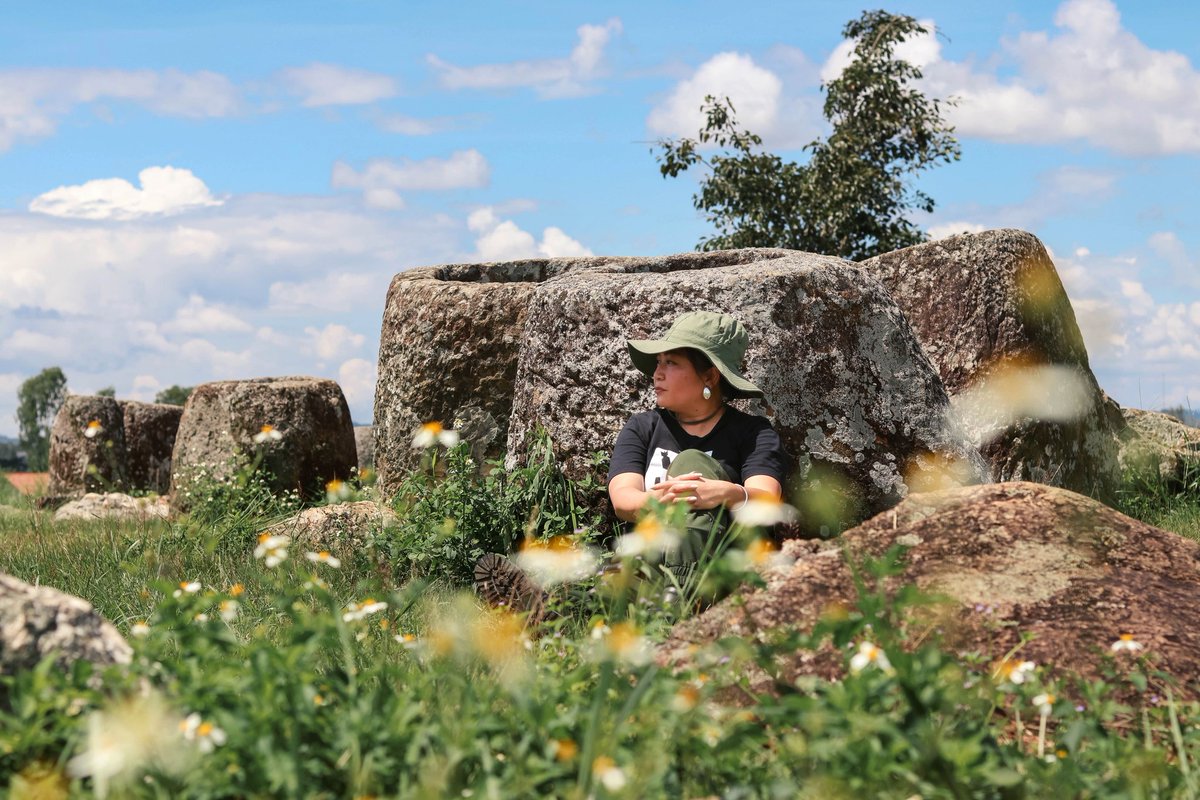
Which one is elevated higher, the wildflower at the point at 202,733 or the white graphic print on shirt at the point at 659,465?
the white graphic print on shirt at the point at 659,465

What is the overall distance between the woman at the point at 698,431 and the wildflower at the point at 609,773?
7.77 ft

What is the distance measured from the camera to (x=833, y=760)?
2.33 meters

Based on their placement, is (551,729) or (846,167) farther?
(846,167)

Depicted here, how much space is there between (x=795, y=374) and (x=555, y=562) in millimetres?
2104

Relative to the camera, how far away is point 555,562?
153 inches

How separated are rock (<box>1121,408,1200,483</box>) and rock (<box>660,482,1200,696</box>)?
4.80 meters

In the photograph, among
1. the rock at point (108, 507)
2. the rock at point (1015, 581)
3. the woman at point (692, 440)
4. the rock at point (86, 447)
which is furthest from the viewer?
the rock at point (86, 447)

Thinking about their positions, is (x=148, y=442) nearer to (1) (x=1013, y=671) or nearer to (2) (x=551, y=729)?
(2) (x=551, y=729)

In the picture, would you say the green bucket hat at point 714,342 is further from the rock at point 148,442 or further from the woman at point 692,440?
the rock at point 148,442

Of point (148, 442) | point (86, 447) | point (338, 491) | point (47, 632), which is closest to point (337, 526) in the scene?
point (338, 491)

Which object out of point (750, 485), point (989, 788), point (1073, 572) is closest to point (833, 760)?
point (989, 788)

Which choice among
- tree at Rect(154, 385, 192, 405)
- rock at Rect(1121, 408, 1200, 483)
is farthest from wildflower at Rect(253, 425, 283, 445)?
tree at Rect(154, 385, 192, 405)

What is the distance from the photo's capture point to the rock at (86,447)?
12344 mm

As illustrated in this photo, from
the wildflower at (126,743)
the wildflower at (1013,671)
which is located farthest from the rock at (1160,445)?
the wildflower at (126,743)
